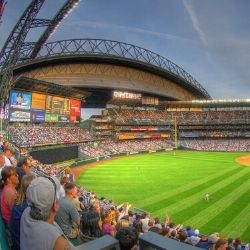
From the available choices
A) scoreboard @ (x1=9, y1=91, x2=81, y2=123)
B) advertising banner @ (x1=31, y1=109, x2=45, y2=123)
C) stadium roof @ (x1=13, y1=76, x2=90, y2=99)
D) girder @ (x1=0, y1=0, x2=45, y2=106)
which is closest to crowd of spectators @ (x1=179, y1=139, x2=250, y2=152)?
scoreboard @ (x1=9, y1=91, x2=81, y2=123)

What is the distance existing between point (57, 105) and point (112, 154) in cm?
1569

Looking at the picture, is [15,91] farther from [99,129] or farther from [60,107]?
[99,129]

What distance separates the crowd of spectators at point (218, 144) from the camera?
279 feet

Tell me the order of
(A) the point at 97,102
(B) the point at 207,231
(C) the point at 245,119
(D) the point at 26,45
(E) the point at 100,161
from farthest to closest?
(A) the point at 97,102 → (C) the point at 245,119 → (E) the point at 100,161 → (D) the point at 26,45 → (B) the point at 207,231

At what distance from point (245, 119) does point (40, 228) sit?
101 meters

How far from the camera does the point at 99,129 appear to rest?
86188 millimetres

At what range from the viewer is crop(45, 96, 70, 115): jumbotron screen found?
61250mm

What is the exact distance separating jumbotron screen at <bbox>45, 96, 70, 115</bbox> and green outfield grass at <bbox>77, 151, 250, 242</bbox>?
67.1 ft

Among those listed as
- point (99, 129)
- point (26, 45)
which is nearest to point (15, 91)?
point (26, 45)

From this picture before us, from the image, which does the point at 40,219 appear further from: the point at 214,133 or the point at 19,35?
the point at 214,133

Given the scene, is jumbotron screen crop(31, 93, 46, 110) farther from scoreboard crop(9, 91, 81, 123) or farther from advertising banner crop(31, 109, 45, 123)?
advertising banner crop(31, 109, 45, 123)

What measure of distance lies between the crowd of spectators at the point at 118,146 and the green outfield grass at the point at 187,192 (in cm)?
1607

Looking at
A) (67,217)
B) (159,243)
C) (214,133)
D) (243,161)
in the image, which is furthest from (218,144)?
(159,243)

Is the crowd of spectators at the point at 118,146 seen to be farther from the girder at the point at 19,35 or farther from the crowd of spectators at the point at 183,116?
the girder at the point at 19,35
